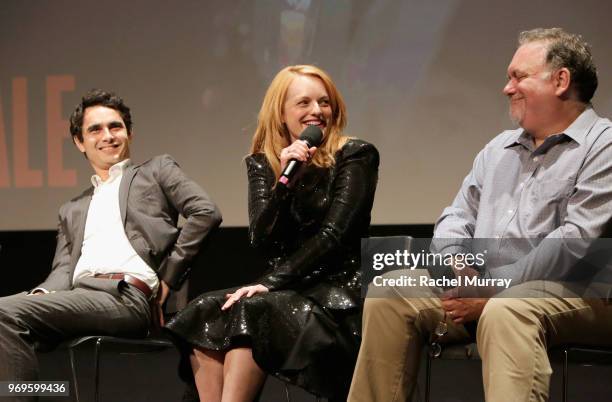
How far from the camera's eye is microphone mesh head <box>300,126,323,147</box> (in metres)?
2.75

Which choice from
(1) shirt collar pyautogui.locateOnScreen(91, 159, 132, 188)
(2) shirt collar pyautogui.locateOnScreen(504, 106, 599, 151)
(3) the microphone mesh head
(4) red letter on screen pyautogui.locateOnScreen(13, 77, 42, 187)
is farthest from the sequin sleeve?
(4) red letter on screen pyautogui.locateOnScreen(13, 77, 42, 187)

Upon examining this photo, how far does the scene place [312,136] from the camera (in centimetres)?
277

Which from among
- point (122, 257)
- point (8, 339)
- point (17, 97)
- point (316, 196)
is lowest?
point (8, 339)

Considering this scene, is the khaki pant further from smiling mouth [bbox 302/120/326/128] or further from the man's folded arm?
the man's folded arm

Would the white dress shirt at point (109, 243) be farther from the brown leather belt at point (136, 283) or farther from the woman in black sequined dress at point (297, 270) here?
the woman in black sequined dress at point (297, 270)

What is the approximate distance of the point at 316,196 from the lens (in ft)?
9.68

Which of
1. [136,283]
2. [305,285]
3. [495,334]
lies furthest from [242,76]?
[495,334]

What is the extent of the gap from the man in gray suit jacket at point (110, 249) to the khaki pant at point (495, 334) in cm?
109

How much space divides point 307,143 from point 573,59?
895 millimetres

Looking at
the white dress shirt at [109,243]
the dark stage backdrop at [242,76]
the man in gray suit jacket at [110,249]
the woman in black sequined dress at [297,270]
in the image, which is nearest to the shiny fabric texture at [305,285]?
the woman in black sequined dress at [297,270]

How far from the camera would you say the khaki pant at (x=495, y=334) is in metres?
2.04

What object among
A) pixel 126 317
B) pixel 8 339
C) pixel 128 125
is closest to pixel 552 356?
pixel 126 317

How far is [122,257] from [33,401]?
699 millimetres

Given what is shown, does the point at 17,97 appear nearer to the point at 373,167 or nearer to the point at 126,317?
the point at 126,317
